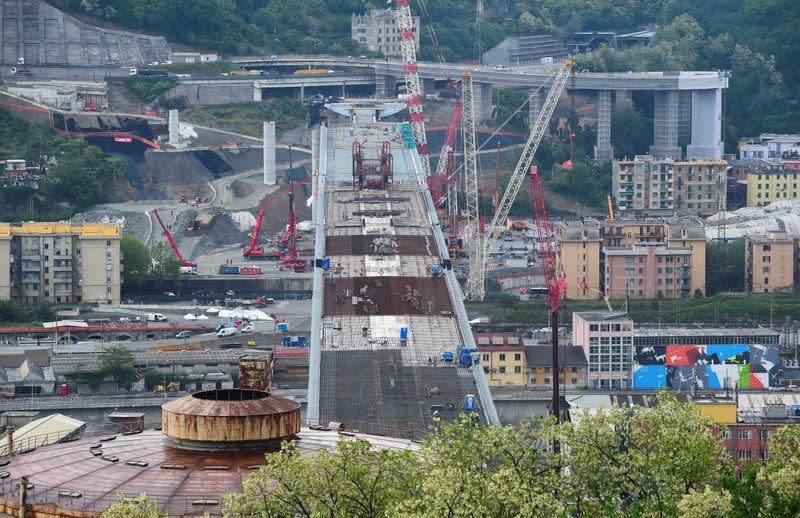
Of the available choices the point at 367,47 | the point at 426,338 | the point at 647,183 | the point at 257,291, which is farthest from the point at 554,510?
the point at 367,47

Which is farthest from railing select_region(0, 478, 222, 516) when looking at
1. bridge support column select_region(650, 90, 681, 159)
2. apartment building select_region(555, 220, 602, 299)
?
bridge support column select_region(650, 90, 681, 159)

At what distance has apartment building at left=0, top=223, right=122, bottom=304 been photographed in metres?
93.4

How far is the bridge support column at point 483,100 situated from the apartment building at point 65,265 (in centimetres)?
4236

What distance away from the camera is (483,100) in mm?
133375

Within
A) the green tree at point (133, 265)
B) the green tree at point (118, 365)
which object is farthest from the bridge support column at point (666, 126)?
the green tree at point (118, 365)

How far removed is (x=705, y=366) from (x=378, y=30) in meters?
66.4

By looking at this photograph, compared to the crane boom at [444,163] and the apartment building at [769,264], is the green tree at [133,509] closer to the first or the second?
the apartment building at [769,264]

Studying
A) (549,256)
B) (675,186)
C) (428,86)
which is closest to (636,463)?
(549,256)

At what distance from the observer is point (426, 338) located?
67375 mm

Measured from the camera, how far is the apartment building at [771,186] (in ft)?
400

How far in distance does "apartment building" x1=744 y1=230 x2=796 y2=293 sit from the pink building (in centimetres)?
325

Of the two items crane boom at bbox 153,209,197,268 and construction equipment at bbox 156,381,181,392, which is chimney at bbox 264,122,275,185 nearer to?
→ crane boom at bbox 153,209,197,268

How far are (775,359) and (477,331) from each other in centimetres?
1144

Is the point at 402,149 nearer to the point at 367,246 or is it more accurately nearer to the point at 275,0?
the point at 367,246
